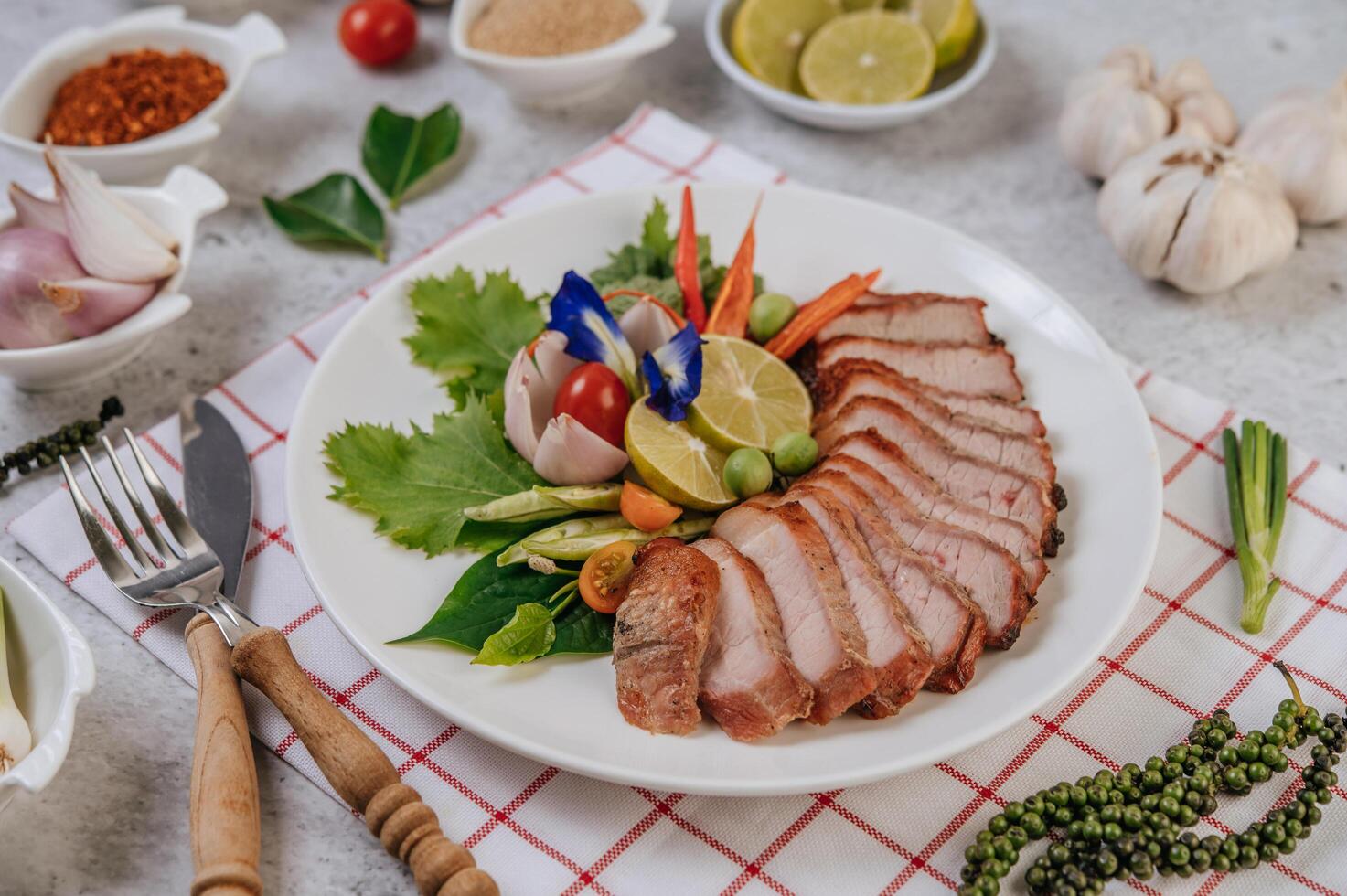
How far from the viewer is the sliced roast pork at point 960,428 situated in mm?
3129

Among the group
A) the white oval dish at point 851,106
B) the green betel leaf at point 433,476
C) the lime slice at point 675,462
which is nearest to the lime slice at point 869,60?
the white oval dish at point 851,106

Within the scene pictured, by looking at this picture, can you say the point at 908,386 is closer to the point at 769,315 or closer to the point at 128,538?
the point at 769,315

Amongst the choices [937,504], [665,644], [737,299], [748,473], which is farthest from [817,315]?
[665,644]

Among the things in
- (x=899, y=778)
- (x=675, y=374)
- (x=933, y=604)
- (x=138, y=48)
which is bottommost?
(x=899, y=778)

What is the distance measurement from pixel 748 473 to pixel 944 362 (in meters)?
0.77

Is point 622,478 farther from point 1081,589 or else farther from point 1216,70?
point 1216,70

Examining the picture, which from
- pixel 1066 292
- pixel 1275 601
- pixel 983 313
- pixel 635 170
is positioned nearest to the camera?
pixel 1275 601

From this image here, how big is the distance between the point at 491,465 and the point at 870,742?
1314 millimetres

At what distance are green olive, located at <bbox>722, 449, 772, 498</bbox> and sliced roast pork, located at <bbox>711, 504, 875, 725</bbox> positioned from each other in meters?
0.12

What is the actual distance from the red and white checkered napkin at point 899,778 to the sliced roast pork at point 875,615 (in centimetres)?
27

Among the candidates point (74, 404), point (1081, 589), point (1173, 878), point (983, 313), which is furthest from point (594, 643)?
point (74, 404)

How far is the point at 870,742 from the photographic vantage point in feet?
8.44

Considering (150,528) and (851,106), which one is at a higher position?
(851,106)

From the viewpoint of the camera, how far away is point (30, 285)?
11.3 feet
